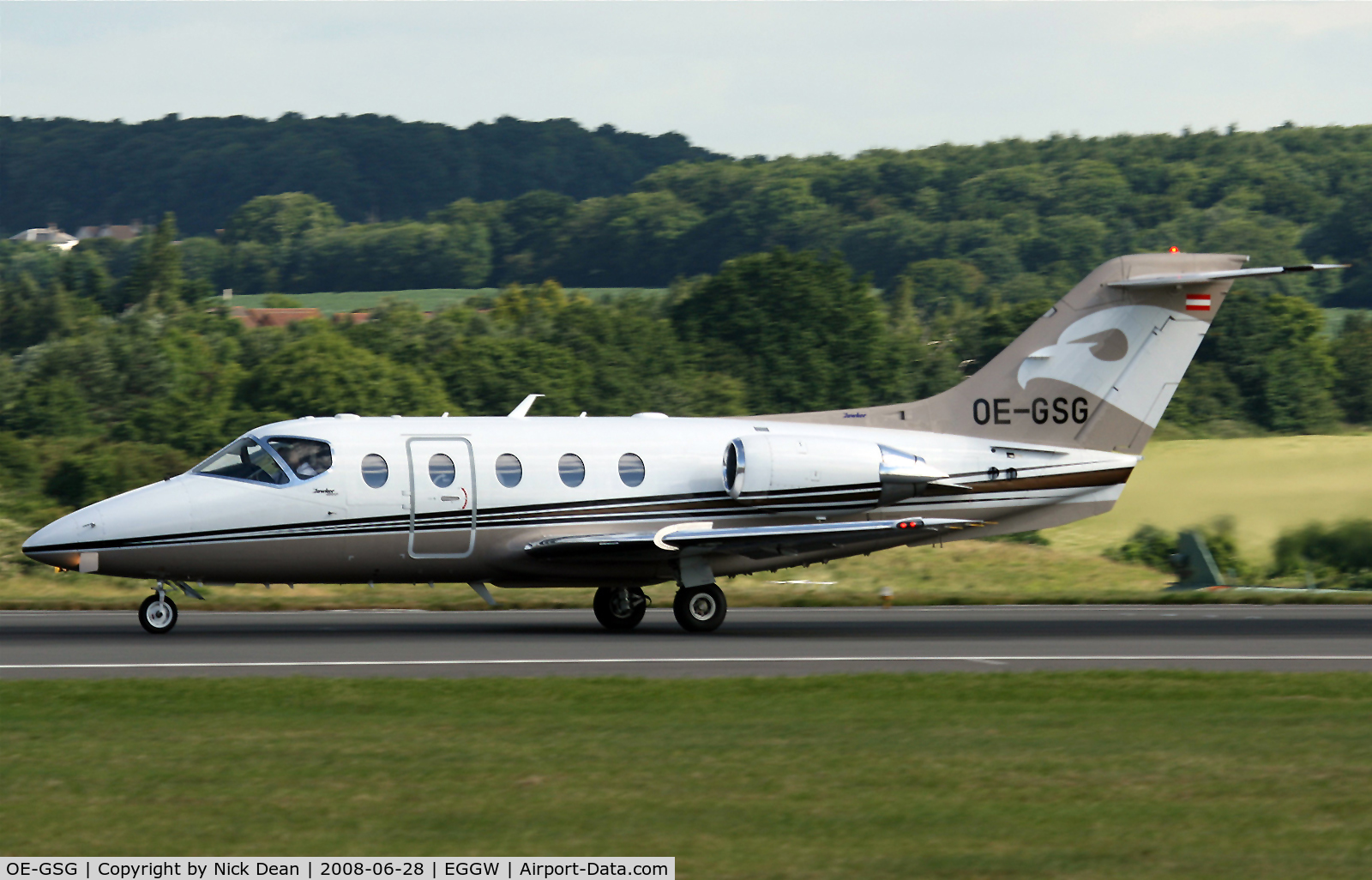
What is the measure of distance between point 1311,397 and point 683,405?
2787 cm

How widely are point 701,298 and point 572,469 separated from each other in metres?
57.1

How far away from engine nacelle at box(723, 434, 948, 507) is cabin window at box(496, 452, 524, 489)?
2.95 metres

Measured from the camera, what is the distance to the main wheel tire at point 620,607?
22.5 metres

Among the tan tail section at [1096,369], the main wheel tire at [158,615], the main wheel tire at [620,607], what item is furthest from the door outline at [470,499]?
the tan tail section at [1096,369]

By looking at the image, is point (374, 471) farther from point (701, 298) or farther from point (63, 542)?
point (701, 298)

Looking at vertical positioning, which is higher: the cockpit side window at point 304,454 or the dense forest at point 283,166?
the dense forest at point 283,166

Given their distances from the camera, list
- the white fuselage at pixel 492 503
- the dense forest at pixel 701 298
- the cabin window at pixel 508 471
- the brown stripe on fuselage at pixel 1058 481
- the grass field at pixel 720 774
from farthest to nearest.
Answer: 1. the dense forest at pixel 701 298
2. the brown stripe on fuselage at pixel 1058 481
3. the cabin window at pixel 508 471
4. the white fuselage at pixel 492 503
5. the grass field at pixel 720 774

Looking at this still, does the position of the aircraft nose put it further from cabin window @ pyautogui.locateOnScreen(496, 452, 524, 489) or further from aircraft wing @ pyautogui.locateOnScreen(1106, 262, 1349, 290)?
aircraft wing @ pyautogui.locateOnScreen(1106, 262, 1349, 290)

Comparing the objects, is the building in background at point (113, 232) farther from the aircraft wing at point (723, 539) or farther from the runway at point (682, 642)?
the aircraft wing at point (723, 539)

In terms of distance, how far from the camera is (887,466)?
2228 cm

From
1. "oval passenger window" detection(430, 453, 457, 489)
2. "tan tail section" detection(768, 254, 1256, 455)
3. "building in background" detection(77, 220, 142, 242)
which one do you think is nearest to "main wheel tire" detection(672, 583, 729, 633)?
"tan tail section" detection(768, 254, 1256, 455)

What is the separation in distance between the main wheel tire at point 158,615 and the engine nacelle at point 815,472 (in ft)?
25.4

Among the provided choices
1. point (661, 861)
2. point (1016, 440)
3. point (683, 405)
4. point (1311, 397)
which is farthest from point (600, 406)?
point (661, 861)

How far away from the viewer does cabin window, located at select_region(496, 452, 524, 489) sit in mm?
21266
